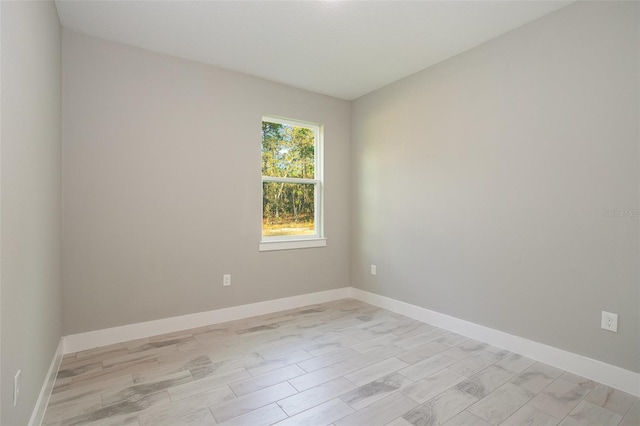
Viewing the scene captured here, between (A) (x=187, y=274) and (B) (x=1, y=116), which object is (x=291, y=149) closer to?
(A) (x=187, y=274)

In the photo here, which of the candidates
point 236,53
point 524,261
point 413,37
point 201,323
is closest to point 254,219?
point 201,323

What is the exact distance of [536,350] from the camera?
2451mm

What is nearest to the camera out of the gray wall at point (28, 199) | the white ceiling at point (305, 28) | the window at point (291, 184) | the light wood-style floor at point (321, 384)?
the gray wall at point (28, 199)

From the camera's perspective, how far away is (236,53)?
2953mm

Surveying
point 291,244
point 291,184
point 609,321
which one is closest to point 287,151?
point 291,184

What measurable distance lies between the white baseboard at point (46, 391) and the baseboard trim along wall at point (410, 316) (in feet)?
1.08

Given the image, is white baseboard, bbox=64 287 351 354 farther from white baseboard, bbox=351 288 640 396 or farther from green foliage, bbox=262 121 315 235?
white baseboard, bbox=351 288 640 396

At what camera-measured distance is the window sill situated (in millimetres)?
3572

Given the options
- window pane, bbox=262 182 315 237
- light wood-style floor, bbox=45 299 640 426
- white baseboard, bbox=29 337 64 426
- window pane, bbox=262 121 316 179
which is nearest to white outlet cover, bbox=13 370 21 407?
white baseboard, bbox=29 337 64 426

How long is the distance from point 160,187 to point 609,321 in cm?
357

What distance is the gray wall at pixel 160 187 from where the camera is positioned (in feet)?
8.63

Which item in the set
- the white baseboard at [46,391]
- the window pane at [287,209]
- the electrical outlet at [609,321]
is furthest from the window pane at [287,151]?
the electrical outlet at [609,321]

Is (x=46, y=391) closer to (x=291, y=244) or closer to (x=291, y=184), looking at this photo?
(x=291, y=244)

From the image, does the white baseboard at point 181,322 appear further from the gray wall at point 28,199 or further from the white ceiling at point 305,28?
the white ceiling at point 305,28
